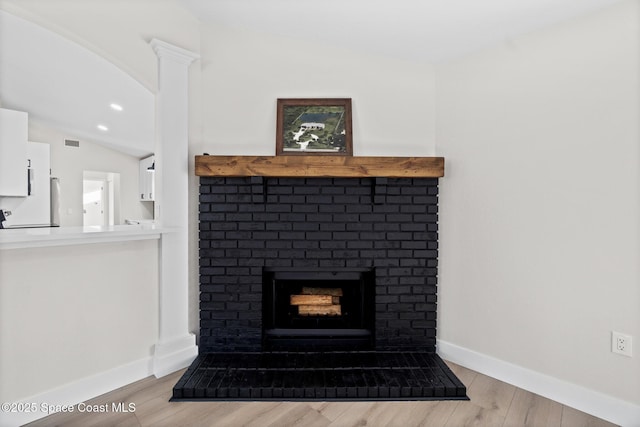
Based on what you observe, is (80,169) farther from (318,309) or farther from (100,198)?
(318,309)

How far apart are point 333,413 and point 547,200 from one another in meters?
1.71

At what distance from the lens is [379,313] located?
227cm

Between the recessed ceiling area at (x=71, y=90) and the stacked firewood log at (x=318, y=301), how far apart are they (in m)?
1.53

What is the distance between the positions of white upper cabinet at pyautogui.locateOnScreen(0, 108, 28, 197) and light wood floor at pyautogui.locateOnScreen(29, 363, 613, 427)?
1.25 m

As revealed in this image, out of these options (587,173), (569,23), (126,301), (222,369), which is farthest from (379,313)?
(569,23)

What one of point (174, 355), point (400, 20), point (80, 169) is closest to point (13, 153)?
point (80, 169)

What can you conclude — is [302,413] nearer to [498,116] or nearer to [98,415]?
[98,415]

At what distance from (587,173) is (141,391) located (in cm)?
278

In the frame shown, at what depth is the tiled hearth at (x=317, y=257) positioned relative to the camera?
221cm

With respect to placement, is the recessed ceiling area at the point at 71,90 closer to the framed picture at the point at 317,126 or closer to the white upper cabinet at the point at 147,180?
the white upper cabinet at the point at 147,180

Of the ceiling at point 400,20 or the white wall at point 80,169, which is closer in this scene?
the ceiling at point 400,20

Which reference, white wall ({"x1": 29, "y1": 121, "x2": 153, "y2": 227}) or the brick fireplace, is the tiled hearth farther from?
white wall ({"x1": 29, "y1": 121, "x2": 153, "y2": 227})

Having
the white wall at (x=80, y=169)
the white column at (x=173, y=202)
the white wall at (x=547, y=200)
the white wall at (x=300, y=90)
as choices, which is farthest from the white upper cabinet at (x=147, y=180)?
the white wall at (x=547, y=200)

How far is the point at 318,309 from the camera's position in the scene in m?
2.43
